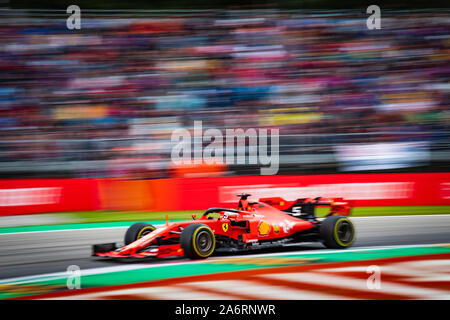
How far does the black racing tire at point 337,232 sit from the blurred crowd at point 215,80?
13.7ft

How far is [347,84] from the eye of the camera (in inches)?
503

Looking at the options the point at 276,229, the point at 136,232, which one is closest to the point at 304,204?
the point at 276,229

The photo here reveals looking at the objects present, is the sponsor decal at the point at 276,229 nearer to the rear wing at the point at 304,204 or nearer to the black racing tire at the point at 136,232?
the rear wing at the point at 304,204

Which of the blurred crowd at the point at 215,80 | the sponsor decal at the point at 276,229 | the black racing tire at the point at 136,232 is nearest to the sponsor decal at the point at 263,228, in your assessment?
the sponsor decal at the point at 276,229

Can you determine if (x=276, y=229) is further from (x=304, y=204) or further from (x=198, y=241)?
(x=198, y=241)

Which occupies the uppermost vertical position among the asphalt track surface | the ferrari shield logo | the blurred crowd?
the blurred crowd

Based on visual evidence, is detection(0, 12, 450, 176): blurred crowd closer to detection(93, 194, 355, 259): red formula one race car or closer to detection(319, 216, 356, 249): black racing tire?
detection(93, 194, 355, 259): red formula one race car

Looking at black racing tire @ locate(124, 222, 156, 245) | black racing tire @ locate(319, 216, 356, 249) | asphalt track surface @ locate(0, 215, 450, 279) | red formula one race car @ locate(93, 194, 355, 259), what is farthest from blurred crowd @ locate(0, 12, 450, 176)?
black racing tire @ locate(124, 222, 156, 245)

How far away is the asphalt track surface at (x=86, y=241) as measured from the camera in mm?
6727

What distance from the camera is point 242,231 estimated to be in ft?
22.7

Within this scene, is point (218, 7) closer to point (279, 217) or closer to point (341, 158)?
point (341, 158)

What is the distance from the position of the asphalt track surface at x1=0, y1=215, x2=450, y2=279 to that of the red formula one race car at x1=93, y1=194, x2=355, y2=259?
0.28 metres

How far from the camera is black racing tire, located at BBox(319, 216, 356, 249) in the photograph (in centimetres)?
731
